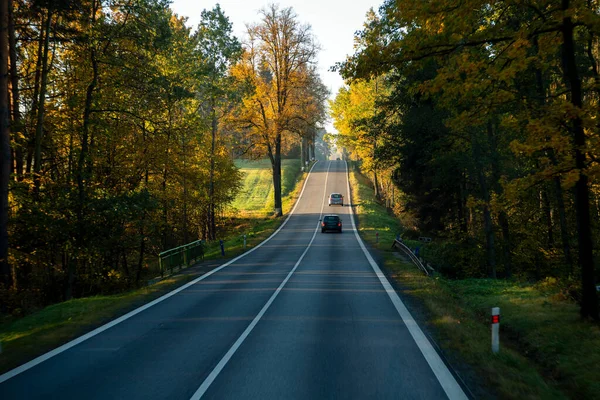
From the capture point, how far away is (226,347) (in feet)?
26.3

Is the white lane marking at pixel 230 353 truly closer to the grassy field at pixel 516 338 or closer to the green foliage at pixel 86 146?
the grassy field at pixel 516 338

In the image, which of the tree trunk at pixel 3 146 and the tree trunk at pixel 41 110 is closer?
the tree trunk at pixel 3 146

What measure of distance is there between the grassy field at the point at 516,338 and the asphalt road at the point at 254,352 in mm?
551

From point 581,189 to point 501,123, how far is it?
6.84 ft

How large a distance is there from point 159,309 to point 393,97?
1677cm

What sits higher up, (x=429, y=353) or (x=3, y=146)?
(x=3, y=146)

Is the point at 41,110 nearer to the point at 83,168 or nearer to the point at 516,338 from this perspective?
the point at 83,168

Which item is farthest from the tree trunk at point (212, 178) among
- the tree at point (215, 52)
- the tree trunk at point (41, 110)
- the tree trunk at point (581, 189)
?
the tree trunk at point (581, 189)

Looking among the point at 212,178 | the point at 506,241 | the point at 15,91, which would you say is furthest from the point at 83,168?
the point at 506,241

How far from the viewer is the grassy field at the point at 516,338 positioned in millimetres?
6387

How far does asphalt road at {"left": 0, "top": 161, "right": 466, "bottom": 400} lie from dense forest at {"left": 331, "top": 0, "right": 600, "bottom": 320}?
157 inches

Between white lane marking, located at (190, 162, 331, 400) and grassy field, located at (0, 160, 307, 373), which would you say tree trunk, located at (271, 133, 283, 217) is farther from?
white lane marking, located at (190, 162, 331, 400)

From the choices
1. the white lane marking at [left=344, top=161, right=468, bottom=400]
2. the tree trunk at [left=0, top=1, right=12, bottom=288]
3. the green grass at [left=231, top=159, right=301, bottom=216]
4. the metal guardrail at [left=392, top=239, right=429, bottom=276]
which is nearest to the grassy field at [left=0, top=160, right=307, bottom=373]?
the tree trunk at [left=0, top=1, right=12, bottom=288]

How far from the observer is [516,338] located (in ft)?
31.2
